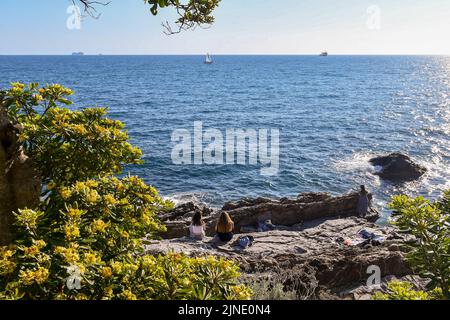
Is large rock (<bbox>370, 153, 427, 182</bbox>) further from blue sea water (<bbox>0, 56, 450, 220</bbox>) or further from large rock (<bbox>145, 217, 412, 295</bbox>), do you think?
large rock (<bbox>145, 217, 412, 295</bbox>)

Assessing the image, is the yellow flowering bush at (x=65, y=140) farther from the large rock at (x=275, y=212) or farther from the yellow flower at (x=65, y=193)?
the large rock at (x=275, y=212)

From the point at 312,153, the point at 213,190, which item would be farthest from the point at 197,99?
the point at 213,190

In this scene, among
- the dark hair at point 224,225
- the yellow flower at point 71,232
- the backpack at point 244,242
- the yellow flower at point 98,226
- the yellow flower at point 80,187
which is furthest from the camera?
the dark hair at point 224,225

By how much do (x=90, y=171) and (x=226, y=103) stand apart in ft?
209

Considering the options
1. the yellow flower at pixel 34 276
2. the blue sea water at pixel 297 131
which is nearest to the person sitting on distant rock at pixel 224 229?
the yellow flower at pixel 34 276

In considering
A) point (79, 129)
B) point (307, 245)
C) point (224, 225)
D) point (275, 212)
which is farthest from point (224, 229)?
point (79, 129)

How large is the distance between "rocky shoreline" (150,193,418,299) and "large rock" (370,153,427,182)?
39.3ft

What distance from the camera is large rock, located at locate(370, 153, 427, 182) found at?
30469 mm

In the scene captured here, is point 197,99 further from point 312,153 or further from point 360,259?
point 360,259

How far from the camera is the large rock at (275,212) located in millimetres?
17391

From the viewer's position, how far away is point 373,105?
68875 mm

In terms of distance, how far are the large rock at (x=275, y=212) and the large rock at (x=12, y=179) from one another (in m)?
11.2

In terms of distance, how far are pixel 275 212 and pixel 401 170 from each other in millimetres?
17493

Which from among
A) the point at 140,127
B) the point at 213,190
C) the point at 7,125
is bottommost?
the point at 213,190
